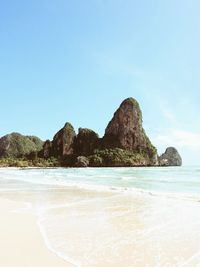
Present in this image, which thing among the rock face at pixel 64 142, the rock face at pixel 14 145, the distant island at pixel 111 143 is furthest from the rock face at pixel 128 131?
the rock face at pixel 14 145

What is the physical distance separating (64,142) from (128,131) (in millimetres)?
26510

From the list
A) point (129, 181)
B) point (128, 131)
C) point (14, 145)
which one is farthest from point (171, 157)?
point (129, 181)

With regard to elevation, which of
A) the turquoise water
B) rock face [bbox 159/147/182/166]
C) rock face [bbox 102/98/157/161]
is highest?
rock face [bbox 102/98/157/161]

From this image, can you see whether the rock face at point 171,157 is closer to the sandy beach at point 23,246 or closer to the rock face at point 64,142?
the rock face at point 64,142

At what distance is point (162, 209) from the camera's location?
9945 mm

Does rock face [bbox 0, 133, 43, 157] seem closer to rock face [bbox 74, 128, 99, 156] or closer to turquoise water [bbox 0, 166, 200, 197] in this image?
rock face [bbox 74, 128, 99, 156]

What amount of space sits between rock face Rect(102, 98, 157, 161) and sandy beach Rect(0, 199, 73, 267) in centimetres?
13161

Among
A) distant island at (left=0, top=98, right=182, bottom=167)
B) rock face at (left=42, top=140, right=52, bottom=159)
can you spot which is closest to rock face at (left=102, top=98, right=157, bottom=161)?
distant island at (left=0, top=98, right=182, bottom=167)

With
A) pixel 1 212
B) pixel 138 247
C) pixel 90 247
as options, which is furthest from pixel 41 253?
pixel 1 212

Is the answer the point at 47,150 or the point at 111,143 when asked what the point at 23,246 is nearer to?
the point at 111,143

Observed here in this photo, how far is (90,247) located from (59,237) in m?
0.93

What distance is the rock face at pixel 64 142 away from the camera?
456 feet

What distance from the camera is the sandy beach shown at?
4.55 metres

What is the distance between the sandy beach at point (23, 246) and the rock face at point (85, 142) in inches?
5024
